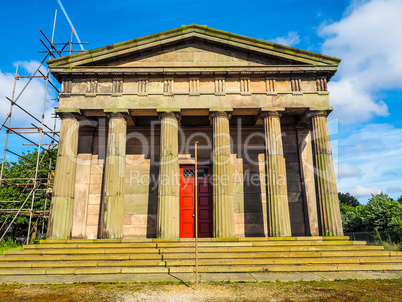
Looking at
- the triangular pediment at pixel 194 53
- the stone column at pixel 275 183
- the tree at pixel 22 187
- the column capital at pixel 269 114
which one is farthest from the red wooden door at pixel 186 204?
the tree at pixel 22 187

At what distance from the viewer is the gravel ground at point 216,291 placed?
7.52m

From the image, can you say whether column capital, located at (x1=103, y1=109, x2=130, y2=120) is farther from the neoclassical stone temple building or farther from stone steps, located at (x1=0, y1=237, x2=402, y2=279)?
stone steps, located at (x1=0, y1=237, x2=402, y2=279)

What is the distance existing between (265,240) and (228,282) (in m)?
5.51

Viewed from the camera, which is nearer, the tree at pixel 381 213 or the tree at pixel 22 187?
the tree at pixel 381 213

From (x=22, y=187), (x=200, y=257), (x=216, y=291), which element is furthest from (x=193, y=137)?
(x=22, y=187)

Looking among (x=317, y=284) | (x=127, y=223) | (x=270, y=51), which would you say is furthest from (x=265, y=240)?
(x=270, y=51)

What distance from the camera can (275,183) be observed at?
51.0 ft

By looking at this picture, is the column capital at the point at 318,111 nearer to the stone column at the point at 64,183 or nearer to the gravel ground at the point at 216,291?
the gravel ground at the point at 216,291

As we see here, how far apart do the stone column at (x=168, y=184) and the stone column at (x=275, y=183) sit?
4803 millimetres

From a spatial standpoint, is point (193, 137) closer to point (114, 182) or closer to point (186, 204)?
point (186, 204)

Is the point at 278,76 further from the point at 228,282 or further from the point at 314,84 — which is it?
the point at 228,282

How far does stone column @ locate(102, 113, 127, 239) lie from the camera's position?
1504cm

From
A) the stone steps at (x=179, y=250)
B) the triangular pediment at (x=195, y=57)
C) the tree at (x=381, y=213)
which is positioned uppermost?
the triangular pediment at (x=195, y=57)

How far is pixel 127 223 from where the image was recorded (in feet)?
58.3
